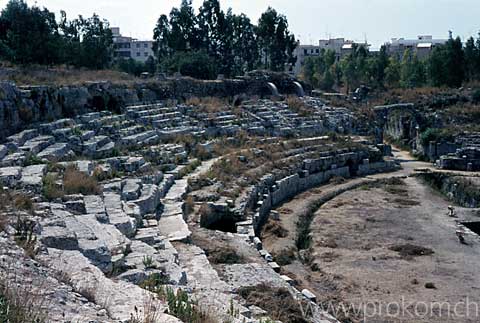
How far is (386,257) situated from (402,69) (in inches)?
1588

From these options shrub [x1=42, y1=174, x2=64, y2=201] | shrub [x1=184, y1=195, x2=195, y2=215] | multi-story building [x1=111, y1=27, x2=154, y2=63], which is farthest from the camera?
multi-story building [x1=111, y1=27, x2=154, y2=63]

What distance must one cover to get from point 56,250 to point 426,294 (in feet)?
24.4

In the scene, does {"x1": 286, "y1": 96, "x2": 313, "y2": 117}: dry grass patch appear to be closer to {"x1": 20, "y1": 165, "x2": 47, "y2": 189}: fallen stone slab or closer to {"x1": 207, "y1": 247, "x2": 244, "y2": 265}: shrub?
{"x1": 20, "y1": 165, "x2": 47, "y2": 189}: fallen stone slab

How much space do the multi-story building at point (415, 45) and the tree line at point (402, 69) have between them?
67.6 ft

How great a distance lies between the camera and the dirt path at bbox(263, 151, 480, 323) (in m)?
11.0

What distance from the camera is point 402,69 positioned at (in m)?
51.5

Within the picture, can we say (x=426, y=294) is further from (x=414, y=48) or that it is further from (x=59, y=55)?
(x=414, y=48)

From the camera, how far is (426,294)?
37.9ft

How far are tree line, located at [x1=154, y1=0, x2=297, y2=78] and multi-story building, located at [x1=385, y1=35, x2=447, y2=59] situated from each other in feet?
118

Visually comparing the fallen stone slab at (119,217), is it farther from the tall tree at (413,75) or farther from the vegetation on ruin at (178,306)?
the tall tree at (413,75)

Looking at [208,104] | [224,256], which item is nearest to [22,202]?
[224,256]

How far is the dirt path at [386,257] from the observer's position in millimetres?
10992

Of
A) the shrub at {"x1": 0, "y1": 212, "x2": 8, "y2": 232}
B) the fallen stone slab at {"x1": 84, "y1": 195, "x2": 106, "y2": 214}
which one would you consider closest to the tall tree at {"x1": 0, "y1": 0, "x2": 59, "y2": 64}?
the fallen stone slab at {"x1": 84, "y1": 195, "x2": 106, "y2": 214}

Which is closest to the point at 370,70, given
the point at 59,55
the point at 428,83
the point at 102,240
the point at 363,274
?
the point at 428,83
